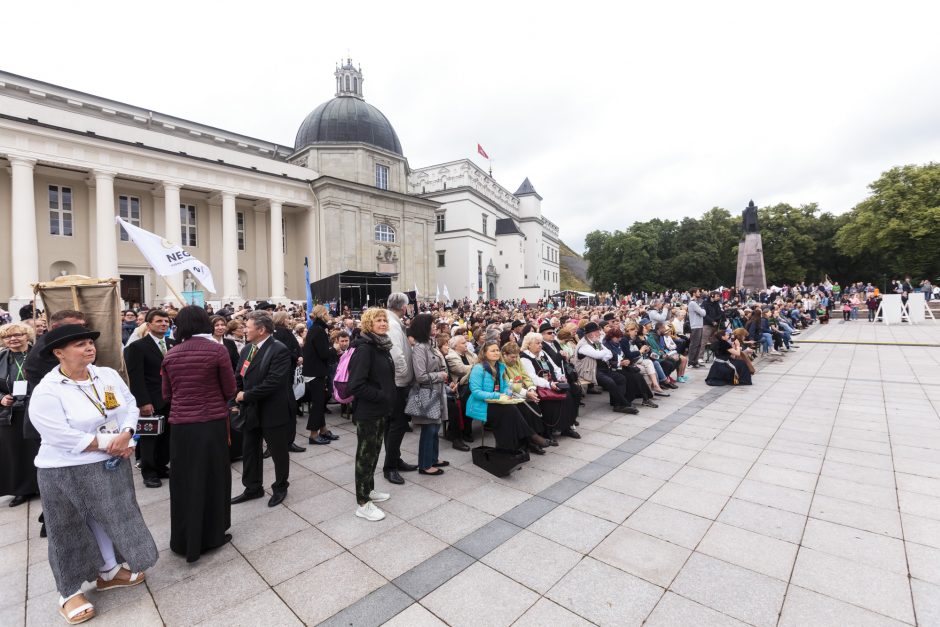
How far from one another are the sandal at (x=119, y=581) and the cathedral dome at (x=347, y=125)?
41996 mm

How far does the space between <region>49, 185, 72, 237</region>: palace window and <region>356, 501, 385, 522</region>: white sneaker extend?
32.9 meters

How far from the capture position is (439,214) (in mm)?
58469

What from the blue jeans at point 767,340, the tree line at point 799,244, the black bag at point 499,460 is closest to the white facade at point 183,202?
the black bag at point 499,460

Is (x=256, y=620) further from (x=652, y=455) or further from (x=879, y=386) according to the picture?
(x=879, y=386)

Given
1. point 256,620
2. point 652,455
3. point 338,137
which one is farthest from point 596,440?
point 338,137

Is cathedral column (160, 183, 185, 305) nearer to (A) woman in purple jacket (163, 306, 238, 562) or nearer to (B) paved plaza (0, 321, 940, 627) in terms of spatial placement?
(B) paved plaza (0, 321, 940, 627)

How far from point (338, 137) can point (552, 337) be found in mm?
39511

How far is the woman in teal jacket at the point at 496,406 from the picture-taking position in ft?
17.3

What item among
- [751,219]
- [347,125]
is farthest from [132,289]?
[751,219]

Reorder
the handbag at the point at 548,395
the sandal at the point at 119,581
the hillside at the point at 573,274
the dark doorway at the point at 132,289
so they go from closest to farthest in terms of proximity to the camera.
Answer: the sandal at the point at 119,581
the handbag at the point at 548,395
the dark doorway at the point at 132,289
the hillside at the point at 573,274

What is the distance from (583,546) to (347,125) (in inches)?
1727

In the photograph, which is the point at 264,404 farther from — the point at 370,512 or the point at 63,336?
the point at 63,336

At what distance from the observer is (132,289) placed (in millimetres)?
28578

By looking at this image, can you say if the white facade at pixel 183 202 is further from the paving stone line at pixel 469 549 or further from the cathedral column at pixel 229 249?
the paving stone line at pixel 469 549
